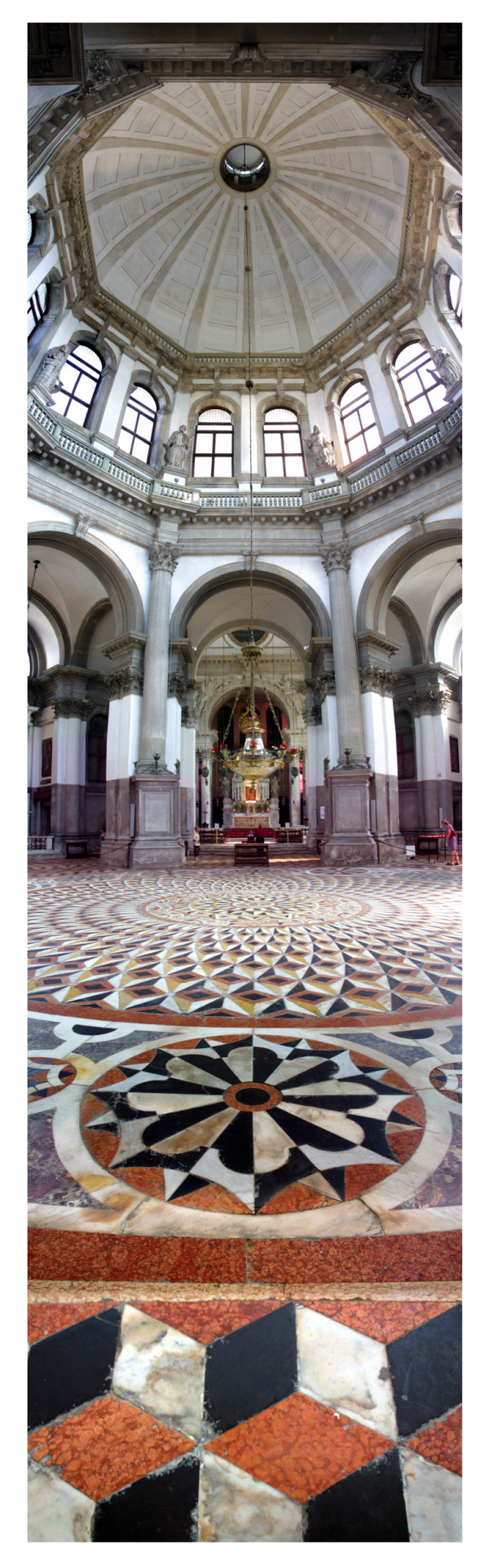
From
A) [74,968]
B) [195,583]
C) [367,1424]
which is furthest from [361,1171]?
[195,583]

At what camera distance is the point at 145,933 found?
4254 millimetres

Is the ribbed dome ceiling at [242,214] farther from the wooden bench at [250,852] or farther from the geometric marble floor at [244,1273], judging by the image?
the geometric marble floor at [244,1273]

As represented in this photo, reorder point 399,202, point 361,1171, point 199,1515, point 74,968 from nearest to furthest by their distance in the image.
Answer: point 199,1515 → point 361,1171 → point 74,968 → point 399,202

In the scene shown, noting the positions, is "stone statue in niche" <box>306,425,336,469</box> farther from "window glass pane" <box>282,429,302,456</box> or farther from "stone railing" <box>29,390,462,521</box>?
"window glass pane" <box>282,429,302,456</box>

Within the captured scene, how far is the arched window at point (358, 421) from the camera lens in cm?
1370

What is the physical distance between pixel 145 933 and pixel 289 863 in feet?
29.3

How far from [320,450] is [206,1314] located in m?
16.4

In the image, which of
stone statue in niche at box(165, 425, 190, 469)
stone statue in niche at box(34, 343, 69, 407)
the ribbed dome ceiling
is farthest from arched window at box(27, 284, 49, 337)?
stone statue in niche at box(165, 425, 190, 469)

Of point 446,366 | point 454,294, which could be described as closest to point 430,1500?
point 446,366

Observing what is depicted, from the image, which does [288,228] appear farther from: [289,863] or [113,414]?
[289,863]

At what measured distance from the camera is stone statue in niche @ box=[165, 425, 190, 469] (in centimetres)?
1393

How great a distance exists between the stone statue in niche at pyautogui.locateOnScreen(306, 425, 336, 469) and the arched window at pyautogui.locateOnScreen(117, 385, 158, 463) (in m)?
4.27

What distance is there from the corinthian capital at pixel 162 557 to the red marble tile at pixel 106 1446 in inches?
544

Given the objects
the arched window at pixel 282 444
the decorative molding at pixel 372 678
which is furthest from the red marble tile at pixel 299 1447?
the arched window at pixel 282 444
